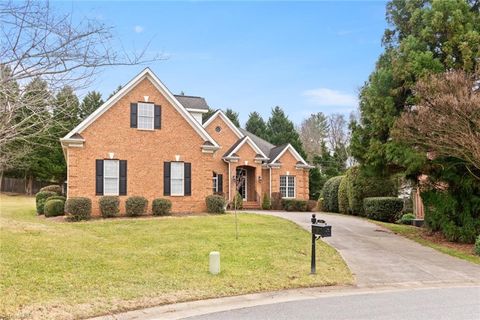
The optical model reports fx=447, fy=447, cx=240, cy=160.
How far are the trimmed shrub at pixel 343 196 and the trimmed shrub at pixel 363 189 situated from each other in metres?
1.25

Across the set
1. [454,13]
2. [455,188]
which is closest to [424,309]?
[455,188]

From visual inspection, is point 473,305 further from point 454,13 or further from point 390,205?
point 390,205

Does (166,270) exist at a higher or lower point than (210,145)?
lower

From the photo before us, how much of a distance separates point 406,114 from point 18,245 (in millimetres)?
12755

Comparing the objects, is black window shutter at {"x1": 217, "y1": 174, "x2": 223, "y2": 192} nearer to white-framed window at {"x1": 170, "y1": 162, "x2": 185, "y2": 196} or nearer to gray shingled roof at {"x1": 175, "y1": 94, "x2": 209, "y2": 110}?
gray shingled roof at {"x1": 175, "y1": 94, "x2": 209, "y2": 110}

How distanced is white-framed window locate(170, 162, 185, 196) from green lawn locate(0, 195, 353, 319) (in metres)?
5.90

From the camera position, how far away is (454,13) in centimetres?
1590

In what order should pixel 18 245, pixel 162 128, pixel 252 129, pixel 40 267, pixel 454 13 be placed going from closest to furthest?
1. pixel 40 267
2. pixel 18 245
3. pixel 454 13
4. pixel 162 128
5. pixel 252 129

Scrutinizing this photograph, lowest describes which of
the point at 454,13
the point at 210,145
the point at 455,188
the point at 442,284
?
the point at 442,284

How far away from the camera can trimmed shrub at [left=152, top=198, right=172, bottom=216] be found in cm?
2167

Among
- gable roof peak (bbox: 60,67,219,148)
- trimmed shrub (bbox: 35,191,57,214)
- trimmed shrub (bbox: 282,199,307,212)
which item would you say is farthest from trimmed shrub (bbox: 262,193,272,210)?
trimmed shrub (bbox: 35,191,57,214)

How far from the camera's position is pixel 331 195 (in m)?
32.3

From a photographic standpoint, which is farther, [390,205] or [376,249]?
[390,205]

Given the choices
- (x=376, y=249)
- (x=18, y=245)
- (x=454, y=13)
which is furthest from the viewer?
(x=454, y=13)
